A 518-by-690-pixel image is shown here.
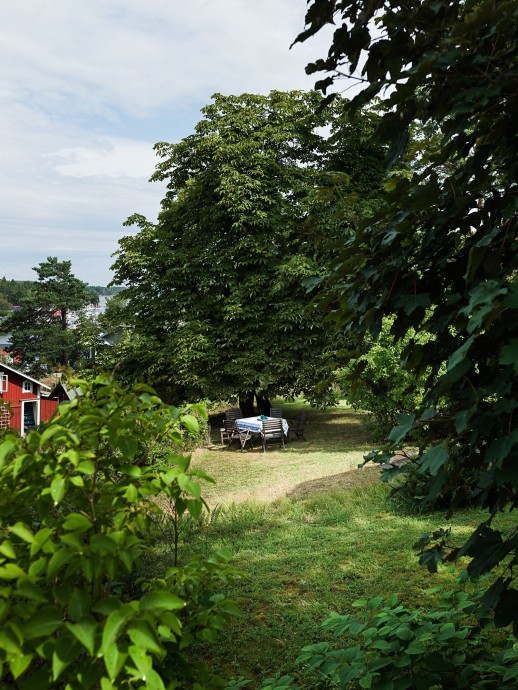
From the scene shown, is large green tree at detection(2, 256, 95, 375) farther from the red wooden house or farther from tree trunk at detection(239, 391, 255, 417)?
tree trunk at detection(239, 391, 255, 417)

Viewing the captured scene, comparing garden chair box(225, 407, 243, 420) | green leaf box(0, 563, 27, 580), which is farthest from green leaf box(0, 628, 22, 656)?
garden chair box(225, 407, 243, 420)

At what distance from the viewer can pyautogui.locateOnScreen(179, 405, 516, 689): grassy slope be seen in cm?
441

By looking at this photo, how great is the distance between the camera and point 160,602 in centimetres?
124

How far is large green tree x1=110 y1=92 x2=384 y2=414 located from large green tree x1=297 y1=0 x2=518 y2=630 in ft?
49.1

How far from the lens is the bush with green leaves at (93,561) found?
1.16m

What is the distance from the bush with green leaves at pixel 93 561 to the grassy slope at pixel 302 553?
257 centimetres

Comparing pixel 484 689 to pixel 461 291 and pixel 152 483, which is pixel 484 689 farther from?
pixel 152 483

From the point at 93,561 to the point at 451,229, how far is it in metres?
1.61

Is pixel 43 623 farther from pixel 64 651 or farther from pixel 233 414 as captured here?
pixel 233 414

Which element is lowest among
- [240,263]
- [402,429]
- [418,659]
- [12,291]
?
[418,659]

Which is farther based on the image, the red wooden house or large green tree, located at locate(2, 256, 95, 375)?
large green tree, located at locate(2, 256, 95, 375)

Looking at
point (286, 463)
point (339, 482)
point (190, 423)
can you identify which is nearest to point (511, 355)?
point (190, 423)

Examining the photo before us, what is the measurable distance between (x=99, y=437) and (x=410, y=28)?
68.5 inches

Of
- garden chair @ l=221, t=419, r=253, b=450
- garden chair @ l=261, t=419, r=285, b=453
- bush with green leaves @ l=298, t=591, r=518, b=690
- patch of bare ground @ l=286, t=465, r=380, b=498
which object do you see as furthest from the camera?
Result: garden chair @ l=221, t=419, r=253, b=450
